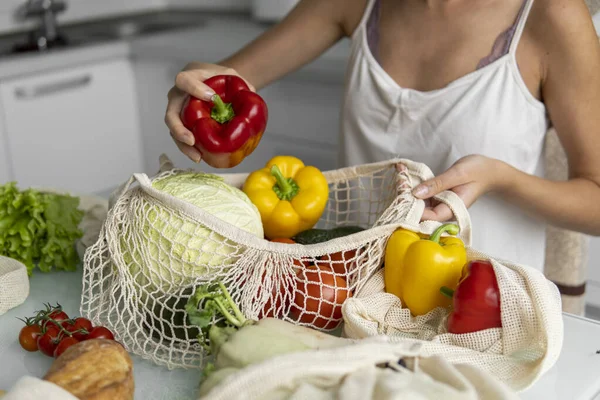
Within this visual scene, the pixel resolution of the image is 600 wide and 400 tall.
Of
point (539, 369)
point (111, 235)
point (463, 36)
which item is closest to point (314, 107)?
point (463, 36)

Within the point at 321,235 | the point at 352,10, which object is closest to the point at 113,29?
the point at 352,10

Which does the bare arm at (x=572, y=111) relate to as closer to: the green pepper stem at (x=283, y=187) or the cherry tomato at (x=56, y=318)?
the green pepper stem at (x=283, y=187)

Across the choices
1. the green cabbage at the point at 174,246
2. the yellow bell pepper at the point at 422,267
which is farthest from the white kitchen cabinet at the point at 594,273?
the green cabbage at the point at 174,246

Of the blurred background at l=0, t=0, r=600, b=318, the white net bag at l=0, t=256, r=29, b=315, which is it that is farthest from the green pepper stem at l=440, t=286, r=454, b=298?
the blurred background at l=0, t=0, r=600, b=318

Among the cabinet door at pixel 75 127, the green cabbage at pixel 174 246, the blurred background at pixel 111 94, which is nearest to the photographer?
the green cabbage at pixel 174 246

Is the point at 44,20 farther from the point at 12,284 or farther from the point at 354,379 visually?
the point at 354,379

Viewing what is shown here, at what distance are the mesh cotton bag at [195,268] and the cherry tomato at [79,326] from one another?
1.3 inches

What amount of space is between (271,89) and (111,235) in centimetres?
134

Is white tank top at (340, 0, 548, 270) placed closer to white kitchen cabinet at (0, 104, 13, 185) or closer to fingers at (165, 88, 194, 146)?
fingers at (165, 88, 194, 146)

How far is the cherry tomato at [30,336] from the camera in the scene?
722 millimetres

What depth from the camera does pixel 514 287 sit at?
651 millimetres

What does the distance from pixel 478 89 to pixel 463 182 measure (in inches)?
14.5

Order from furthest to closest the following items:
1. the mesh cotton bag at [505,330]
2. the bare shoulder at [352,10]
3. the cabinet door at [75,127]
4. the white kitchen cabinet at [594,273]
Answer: the cabinet door at [75,127] < the white kitchen cabinet at [594,273] < the bare shoulder at [352,10] < the mesh cotton bag at [505,330]

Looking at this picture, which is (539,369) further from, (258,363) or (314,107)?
(314,107)
